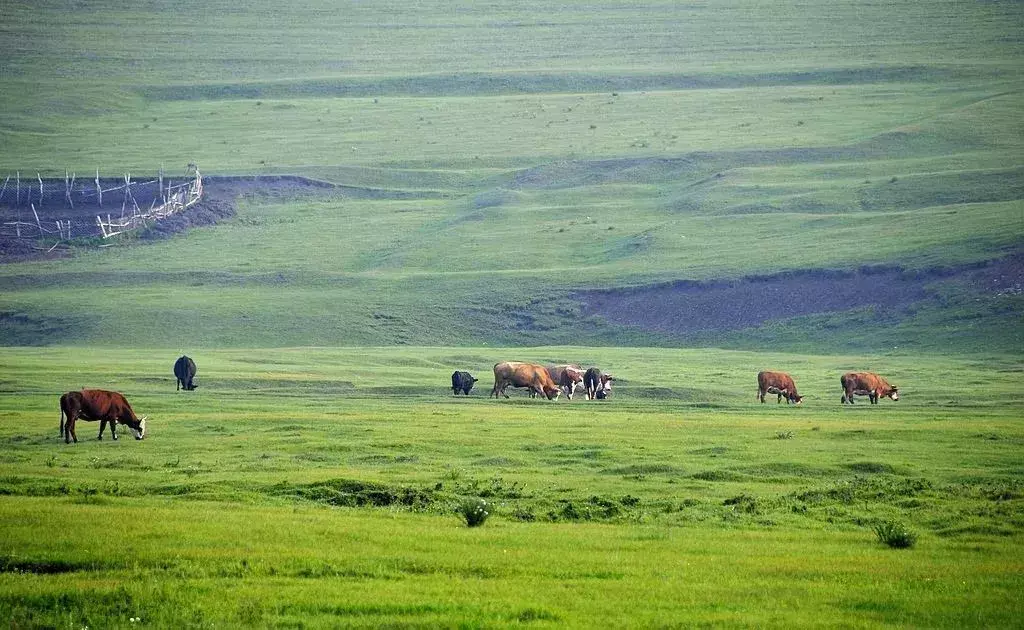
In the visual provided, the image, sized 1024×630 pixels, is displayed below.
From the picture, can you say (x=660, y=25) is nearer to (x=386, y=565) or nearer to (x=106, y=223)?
(x=106, y=223)

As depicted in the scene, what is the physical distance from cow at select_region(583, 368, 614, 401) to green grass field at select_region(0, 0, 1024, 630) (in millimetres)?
1656

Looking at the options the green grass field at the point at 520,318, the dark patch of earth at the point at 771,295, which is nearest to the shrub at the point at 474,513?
the green grass field at the point at 520,318

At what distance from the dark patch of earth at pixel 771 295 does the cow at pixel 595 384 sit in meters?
23.4

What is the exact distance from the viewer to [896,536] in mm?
18672

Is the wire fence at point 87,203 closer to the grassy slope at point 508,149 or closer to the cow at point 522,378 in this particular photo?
the grassy slope at point 508,149

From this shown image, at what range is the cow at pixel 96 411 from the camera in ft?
94.2

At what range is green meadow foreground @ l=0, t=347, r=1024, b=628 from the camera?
14586mm

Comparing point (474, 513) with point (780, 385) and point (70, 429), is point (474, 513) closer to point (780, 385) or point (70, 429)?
point (70, 429)

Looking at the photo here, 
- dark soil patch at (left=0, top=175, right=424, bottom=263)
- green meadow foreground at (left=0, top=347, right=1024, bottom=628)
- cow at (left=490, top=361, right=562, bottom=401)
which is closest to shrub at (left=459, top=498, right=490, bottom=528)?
green meadow foreground at (left=0, top=347, right=1024, bottom=628)

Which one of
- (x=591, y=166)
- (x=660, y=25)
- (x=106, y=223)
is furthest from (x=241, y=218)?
(x=660, y=25)

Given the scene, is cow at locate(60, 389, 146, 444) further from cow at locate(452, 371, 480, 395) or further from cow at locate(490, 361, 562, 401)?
cow at locate(490, 361, 562, 401)

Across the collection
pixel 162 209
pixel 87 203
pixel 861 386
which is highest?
pixel 87 203

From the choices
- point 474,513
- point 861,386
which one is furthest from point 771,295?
point 474,513

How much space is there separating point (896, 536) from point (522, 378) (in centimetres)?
2763
